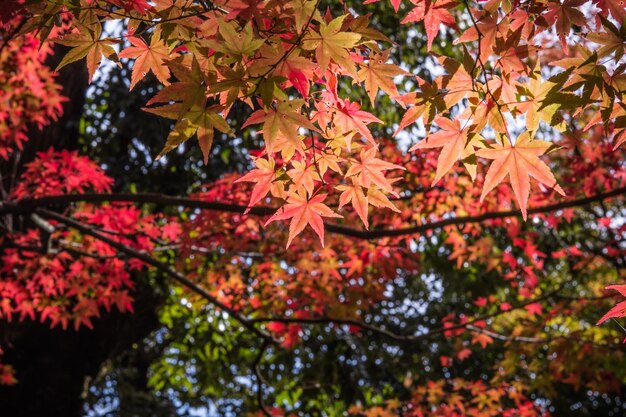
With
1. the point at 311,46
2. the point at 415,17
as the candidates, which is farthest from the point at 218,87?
the point at 415,17

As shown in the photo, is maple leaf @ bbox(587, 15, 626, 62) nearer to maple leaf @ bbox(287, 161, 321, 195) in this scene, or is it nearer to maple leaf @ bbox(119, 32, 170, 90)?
maple leaf @ bbox(287, 161, 321, 195)

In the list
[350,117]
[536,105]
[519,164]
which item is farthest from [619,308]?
[350,117]

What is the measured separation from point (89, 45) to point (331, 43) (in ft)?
2.40

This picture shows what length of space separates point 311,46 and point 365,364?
27.5 feet

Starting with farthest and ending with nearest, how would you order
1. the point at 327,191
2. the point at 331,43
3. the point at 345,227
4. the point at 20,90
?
the point at 20,90 → the point at 327,191 → the point at 345,227 → the point at 331,43

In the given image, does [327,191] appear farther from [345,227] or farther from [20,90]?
[20,90]

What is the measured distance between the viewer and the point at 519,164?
5.05 feet

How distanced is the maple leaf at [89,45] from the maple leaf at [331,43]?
1.95 feet

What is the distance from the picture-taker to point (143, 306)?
7.83 metres

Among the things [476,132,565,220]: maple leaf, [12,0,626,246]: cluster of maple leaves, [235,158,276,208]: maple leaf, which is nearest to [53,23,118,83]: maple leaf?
[12,0,626,246]: cluster of maple leaves

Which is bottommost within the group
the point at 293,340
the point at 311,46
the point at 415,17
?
the point at 311,46

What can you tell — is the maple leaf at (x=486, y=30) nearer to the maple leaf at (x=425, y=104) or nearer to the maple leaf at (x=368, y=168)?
the maple leaf at (x=425, y=104)

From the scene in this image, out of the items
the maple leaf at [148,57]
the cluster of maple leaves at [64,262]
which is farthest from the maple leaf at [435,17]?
the cluster of maple leaves at [64,262]

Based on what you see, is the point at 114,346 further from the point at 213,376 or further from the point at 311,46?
the point at 311,46
